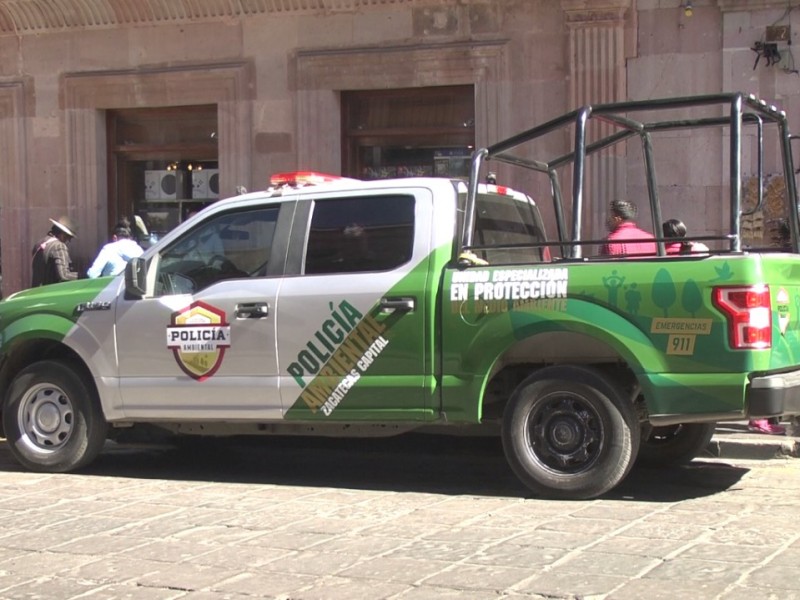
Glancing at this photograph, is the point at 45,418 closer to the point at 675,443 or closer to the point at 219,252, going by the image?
the point at 219,252

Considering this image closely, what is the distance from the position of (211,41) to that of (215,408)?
7.43m

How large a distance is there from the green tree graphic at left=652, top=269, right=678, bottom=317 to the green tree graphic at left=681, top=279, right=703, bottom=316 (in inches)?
2.2

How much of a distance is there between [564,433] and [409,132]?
7.15 metres

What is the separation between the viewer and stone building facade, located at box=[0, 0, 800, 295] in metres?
11.8

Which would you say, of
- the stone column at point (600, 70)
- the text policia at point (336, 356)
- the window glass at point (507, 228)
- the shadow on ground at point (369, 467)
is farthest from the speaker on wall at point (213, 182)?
the text policia at point (336, 356)

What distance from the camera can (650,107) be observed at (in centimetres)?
655

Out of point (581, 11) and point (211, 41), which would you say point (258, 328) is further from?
point (211, 41)

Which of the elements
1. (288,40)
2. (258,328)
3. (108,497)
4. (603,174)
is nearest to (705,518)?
(258,328)

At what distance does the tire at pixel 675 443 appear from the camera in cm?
759

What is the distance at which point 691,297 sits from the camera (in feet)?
20.1

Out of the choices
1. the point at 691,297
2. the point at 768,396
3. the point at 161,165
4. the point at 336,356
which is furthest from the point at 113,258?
the point at 768,396

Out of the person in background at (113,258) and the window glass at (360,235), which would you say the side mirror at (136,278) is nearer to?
the window glass at (360,235)

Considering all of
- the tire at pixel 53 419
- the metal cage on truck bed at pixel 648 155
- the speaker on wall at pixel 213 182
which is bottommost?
the tire at pixel 53 419

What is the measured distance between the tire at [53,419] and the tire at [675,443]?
393 cm
